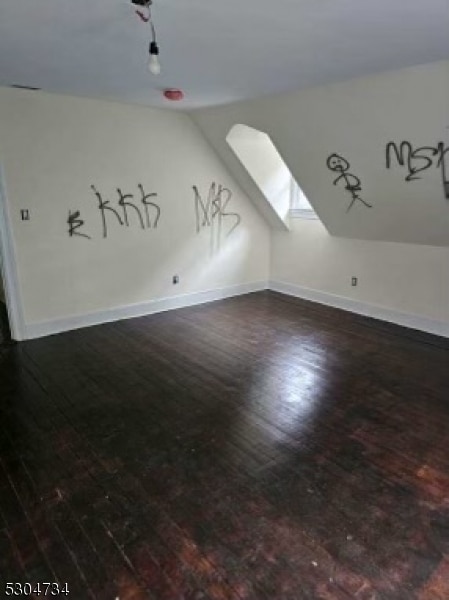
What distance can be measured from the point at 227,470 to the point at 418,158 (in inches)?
99.1

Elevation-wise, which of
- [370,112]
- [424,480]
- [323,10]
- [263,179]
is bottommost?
[424,480]

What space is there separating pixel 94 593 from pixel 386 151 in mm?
3208

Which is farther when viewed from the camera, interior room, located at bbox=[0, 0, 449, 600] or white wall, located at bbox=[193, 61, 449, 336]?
white wall, located at bbox=[193, 61, 449, 336]

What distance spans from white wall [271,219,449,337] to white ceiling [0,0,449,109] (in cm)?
193

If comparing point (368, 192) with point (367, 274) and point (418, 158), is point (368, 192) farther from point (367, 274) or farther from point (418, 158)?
point (367, 274)

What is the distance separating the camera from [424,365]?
322 centimetres

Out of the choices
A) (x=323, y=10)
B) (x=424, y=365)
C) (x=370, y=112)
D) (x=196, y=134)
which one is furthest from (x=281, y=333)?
(x=323, y=10)

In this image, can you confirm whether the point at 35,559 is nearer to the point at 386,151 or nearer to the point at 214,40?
the point at 214,40

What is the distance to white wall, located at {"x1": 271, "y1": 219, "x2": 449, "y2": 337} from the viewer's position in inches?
150

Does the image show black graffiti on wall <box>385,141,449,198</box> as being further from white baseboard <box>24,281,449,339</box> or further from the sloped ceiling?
white baseboard <box>24,281,449,339</box>

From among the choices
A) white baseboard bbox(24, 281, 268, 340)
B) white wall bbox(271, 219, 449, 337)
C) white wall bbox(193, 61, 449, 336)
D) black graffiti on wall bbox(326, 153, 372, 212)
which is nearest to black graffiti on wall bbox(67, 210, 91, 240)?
white baseboard bbox(24, 281, 268, 340)

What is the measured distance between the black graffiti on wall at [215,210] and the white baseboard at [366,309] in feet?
3.50

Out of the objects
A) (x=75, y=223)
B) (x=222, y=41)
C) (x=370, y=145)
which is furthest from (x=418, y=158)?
(x=75, y=223)

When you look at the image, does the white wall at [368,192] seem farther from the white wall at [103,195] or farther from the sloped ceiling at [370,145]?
the white wall at [103,195]
